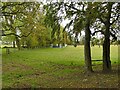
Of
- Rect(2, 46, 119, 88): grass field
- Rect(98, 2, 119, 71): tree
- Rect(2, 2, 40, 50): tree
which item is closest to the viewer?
Rect(2, 46, 119, 88): grass field

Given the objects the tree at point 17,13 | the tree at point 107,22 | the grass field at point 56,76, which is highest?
the tree at point 17,13

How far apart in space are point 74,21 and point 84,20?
587mm

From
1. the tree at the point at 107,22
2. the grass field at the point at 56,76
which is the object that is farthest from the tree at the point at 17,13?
the tree at the point at 107,22

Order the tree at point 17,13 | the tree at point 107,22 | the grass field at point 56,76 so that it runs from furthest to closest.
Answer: the tree at point 17,13 < the tree at point 107,22 < the grass field at point 56,76

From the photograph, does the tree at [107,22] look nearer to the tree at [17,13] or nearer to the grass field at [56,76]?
the grass field at [56,76]

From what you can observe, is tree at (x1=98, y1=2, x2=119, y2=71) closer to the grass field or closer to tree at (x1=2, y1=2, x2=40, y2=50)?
the grass field

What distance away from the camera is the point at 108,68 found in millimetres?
7848

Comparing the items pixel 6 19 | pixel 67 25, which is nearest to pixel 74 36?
pixel 67 25

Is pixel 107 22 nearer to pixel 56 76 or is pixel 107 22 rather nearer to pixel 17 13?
pixel 56 76

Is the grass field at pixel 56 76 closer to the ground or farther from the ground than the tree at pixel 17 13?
closer to the ground

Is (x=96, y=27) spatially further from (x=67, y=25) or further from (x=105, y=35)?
(x=67, y=25)

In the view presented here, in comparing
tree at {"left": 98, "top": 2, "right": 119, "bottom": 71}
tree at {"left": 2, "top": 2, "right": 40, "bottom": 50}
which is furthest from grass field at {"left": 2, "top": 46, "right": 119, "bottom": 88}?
tree at {"left": 2, "top": 2, "right": 40, "bottom": 50}

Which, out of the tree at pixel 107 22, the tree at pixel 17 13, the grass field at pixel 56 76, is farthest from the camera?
the tree at pixel 17 13

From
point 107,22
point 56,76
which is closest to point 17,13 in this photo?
point 56,76
